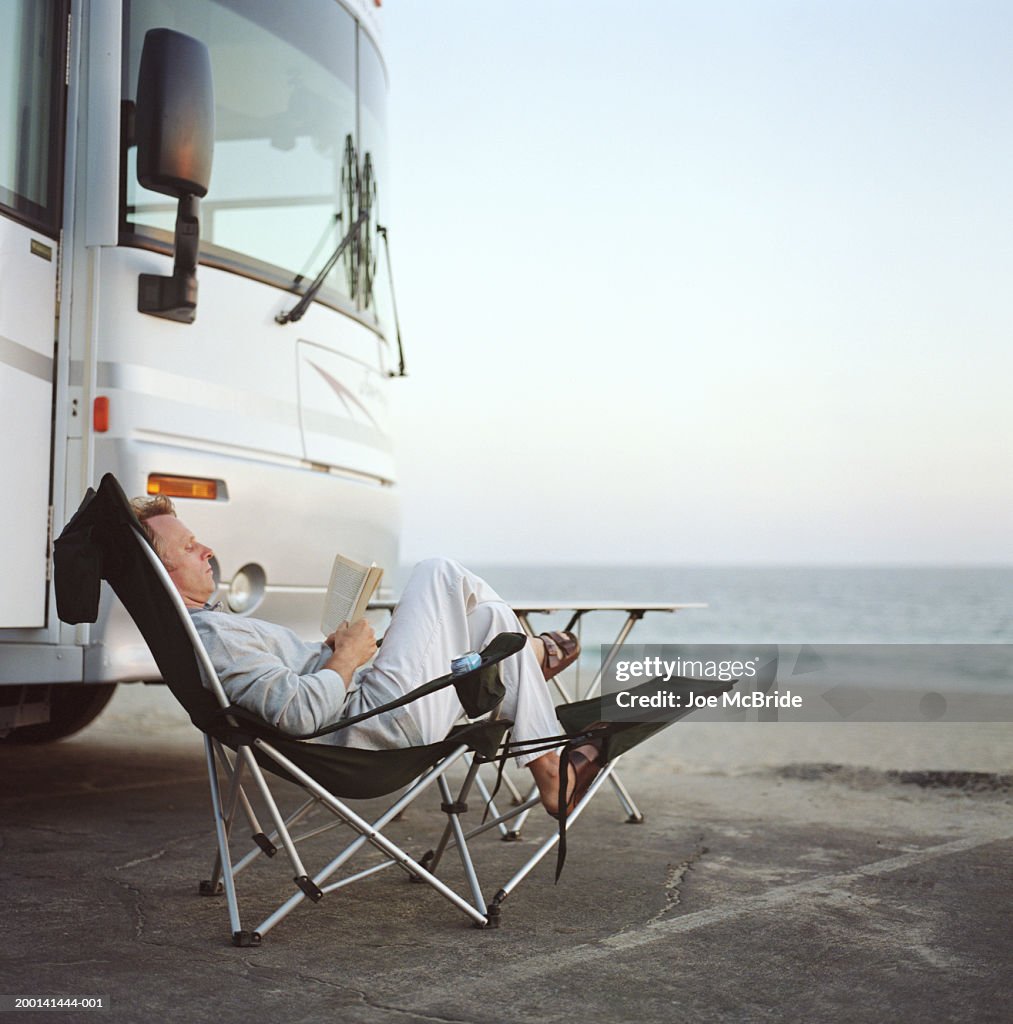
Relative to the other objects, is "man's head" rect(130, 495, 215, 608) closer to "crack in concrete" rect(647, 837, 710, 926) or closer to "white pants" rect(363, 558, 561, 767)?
"white pants" rect(363, 558, 561, 767)

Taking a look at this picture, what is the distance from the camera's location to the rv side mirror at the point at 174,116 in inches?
139

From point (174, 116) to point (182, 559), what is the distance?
1.36 m

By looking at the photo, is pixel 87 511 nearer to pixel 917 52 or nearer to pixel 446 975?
pixel 446 975

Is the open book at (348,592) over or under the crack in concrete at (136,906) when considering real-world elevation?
over

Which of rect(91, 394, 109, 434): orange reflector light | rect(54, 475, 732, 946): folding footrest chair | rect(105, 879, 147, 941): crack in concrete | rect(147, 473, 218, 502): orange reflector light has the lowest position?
rect(105, 879, 147, 941): crack in concrete

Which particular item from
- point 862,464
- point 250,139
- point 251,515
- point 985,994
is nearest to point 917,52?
point 250,139

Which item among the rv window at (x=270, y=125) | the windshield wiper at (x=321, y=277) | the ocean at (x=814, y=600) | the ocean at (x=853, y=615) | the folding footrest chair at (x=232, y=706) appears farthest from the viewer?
the ocean at (x=814, y=600)

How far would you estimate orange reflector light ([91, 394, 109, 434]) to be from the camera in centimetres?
366

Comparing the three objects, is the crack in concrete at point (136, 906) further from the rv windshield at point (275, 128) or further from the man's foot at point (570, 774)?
the rv windshield at point (275, 128)

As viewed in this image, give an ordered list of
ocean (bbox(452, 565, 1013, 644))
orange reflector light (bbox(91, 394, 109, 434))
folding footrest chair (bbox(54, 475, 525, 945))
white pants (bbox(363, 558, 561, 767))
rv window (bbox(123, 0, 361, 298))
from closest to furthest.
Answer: folding footrest chair (bbox(54, 475, 525, 945))
white pants (bbox(363, 558, 561, 767))
orange reflector light (bbox(91, 394, 109, 434))
rv window (bbox(123, 0, 361, 298))
ocean (bbox(452, 565, 1013, 644))

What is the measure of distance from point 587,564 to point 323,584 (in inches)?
2918

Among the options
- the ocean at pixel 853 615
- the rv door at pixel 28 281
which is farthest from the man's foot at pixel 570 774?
the ocean at pixel 853 615

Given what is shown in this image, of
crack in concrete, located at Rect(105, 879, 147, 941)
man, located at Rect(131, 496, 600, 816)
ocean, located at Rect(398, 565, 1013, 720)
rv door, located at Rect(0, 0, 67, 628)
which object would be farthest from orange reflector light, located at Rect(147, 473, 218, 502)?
ocean, located at Rect(398, 565, 1013, 720)

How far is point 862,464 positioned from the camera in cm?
2466
